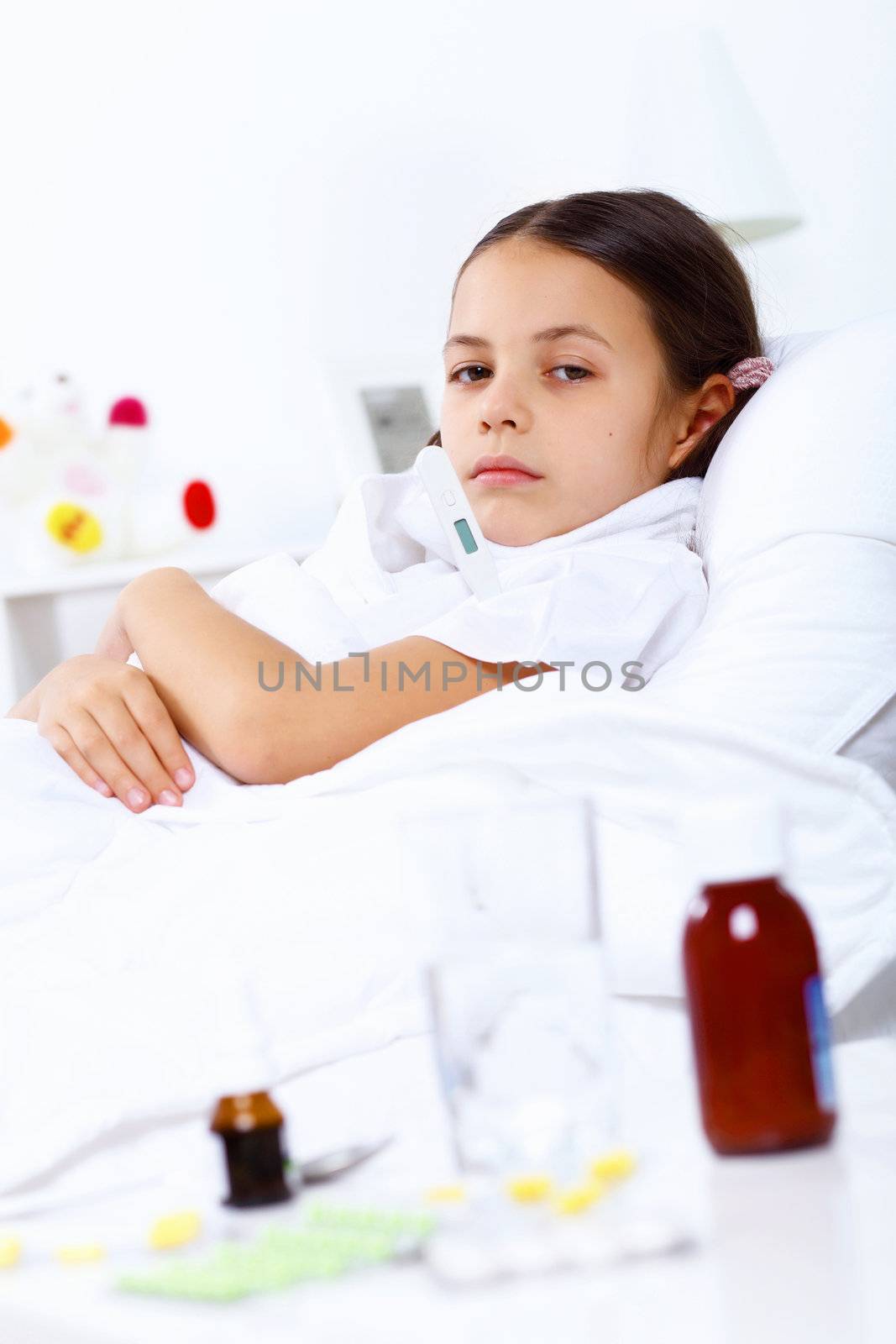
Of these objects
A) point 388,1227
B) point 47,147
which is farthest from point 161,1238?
point 47,147

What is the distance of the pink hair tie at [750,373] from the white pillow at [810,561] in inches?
4.4

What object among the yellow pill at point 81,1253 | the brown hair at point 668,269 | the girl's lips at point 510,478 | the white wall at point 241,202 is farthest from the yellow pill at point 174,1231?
the white wall at point 241,202

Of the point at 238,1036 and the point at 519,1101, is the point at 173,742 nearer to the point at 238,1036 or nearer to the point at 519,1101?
the point at 238,1036

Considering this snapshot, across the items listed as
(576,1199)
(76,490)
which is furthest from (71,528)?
(576,1199)

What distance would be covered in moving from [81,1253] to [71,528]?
1.73 meters

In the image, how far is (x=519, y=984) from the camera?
50cm

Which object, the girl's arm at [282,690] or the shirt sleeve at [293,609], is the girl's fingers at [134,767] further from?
the shirt sleeve at [293,609]

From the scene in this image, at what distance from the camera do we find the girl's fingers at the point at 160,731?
972mm

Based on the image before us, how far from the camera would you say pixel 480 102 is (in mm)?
2357

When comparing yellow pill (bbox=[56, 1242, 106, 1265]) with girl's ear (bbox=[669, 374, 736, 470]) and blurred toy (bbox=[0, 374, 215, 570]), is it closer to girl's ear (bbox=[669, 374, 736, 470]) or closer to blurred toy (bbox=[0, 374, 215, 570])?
girl's ear (bbox=[669, 374, 736, 470])

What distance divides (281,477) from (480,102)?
2.20 feet

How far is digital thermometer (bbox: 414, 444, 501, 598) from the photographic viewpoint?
1.10m

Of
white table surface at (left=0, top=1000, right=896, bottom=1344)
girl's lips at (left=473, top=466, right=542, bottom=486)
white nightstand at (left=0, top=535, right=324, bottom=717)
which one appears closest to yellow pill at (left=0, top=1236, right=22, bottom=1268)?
white table surface at (left=0, top=1000, right=896, bottom=1344)

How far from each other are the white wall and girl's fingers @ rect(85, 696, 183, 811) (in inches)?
57.9
